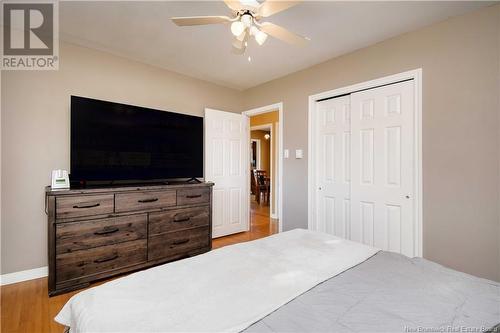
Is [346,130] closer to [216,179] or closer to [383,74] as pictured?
[383,74]

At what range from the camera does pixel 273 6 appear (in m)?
1.56

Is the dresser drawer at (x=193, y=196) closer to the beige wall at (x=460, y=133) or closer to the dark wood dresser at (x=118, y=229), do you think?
the dark wood dresser at (x=118, y=229)

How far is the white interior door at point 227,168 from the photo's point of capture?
379cm

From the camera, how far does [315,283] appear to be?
43.2 inches

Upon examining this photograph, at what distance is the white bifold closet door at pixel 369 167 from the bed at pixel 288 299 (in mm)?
1342

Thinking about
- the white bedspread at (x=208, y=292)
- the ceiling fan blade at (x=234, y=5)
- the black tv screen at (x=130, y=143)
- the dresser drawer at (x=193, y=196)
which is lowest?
the white bedspread at (x=208, y=292)

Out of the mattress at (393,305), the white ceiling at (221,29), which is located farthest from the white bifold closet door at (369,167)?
the mattress at (393,305)

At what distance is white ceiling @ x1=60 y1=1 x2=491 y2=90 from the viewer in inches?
81.5

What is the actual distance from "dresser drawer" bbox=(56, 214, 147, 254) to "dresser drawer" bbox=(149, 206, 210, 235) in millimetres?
109

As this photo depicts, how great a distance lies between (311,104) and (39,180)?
3326mm

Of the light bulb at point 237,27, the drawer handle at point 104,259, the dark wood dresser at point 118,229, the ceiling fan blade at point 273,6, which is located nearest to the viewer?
the ceiling fan blade at point 273,6

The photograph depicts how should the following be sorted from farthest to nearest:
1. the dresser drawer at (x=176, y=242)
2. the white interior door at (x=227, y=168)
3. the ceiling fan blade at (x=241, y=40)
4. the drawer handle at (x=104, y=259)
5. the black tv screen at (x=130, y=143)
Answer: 1. the white interior door at (x=227, y=168)
2. the dresser drawer at (x=176, y=242)
3. the black tv screen at (x=130, y=143)
4. the drawer handle at (x=104, y=259)
5. the ceiling fan blade at (x=241, y=40)

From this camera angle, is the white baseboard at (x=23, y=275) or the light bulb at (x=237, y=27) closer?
the light bulb at (x=237, y=27)

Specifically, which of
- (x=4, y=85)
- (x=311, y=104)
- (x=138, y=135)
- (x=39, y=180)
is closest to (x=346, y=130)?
(x=311, y=104)
